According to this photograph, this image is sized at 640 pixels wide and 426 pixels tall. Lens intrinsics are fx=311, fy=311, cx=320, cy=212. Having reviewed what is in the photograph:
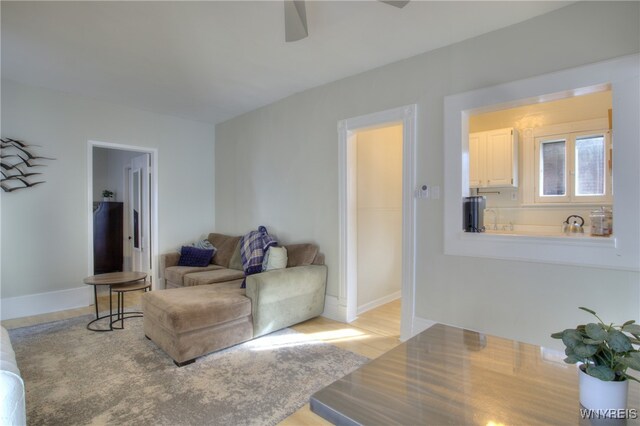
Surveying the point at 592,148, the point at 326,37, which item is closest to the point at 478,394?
the point at 326,37

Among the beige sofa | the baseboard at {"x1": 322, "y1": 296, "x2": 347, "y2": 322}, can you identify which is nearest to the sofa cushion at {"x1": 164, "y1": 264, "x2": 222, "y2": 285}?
the beige sofa

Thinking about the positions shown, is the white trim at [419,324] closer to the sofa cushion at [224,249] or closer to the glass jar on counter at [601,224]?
the glass jar on counter at [601,224]

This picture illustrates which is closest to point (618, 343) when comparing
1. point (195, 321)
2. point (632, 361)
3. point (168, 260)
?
point (632, 361)

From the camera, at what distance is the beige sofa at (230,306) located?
100 inches

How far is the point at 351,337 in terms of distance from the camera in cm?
315

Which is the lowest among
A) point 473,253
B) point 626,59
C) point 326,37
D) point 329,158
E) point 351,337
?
point 351,337

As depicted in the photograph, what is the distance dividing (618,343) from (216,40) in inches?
123

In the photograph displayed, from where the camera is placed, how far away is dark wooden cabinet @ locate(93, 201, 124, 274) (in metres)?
5.85

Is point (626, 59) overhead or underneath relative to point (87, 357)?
overhead

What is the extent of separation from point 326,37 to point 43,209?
13.1ft

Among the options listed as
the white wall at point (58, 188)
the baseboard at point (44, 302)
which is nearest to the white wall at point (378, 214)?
the white wall at point (58, 188)

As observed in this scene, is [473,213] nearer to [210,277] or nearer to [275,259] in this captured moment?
[275,259]

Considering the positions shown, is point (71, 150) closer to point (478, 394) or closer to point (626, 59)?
point (478, 394)

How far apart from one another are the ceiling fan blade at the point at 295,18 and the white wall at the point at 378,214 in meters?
1.67
